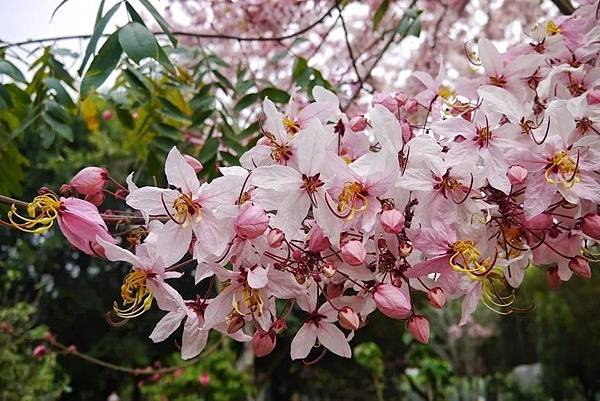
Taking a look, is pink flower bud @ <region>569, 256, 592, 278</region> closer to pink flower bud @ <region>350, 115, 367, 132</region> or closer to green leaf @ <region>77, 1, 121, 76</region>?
pink flower bud @ <region>350, 115, 367, 132</region>

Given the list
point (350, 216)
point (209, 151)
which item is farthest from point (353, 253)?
point (209, 151)

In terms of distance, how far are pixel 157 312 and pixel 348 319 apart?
6.07 meters

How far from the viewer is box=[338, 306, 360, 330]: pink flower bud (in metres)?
0.50

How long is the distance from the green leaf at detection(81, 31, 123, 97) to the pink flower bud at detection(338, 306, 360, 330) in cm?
43

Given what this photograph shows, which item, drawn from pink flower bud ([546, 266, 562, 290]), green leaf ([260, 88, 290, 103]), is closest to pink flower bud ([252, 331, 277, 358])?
pink flower bud ([546, 266, 562, 290])

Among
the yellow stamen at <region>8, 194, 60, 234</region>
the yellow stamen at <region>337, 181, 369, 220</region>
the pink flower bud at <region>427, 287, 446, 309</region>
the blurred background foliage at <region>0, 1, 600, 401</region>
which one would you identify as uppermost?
the yellow stamen at <region>8, 194, 60, 234</region>

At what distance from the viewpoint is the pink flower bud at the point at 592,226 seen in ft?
1.73

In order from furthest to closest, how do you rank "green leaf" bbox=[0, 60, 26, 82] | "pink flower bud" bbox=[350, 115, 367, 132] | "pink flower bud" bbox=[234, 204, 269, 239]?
1. "green leaf" bbox=[0, 60, 26, 82]
2. "pink flower bud" bbox=[350, 115, 367, 132]
3. "pink flower bud" bbox=[234, 204, 269, 239]

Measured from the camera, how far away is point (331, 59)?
312 cm

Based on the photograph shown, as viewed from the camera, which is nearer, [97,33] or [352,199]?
[352,199]

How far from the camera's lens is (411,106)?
628 mm

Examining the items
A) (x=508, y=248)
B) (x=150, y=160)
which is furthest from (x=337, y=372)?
(x=508, y=248)

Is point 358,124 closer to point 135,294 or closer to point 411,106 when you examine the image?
point 411,106

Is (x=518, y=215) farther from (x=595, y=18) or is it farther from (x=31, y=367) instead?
(x=31, y=367)
